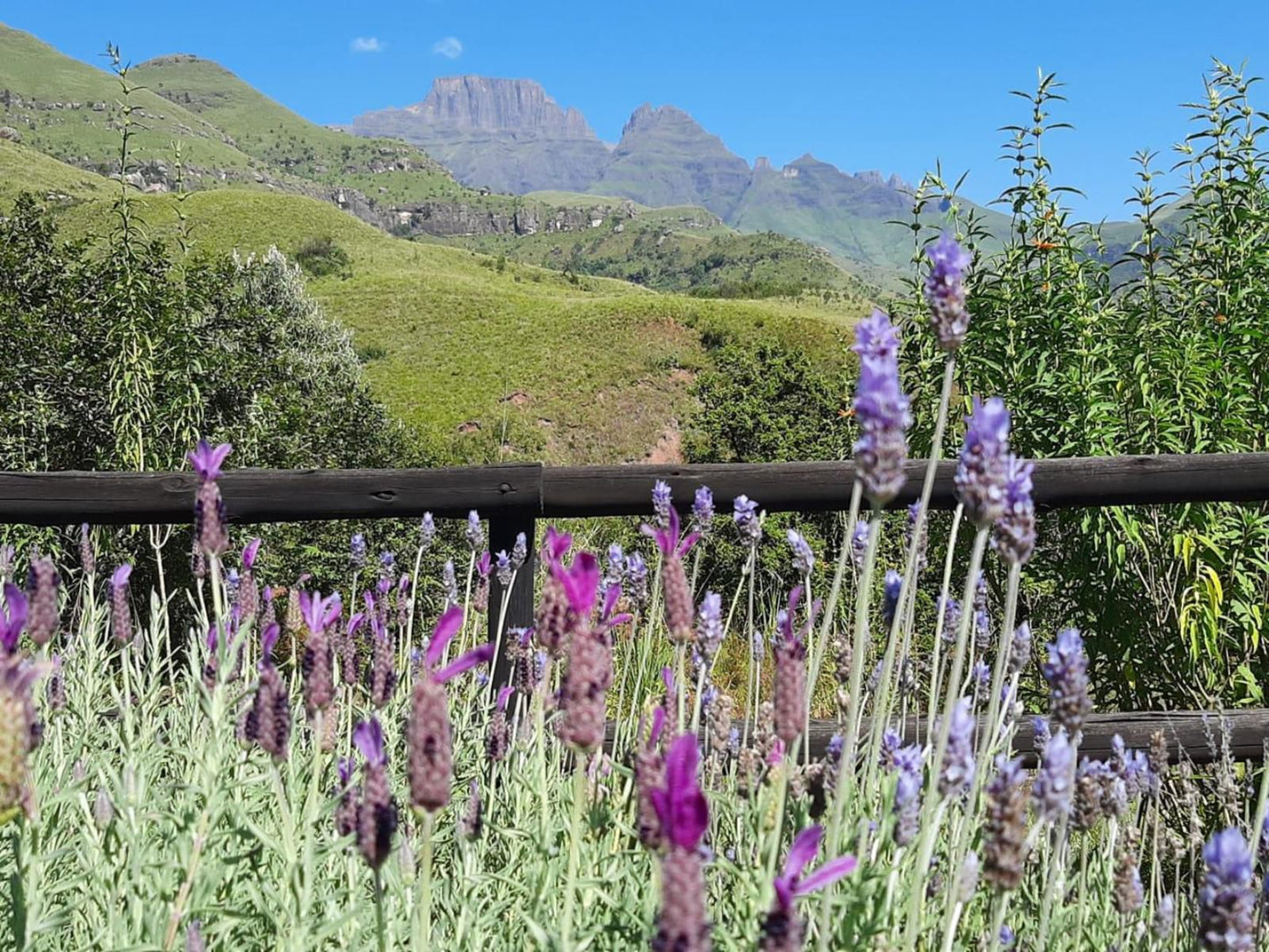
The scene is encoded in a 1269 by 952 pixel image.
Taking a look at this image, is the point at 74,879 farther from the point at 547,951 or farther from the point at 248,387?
the point at 248,387

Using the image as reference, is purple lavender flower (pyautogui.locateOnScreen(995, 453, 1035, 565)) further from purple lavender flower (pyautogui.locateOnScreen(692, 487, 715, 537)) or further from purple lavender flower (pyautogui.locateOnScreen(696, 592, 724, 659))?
purple lavender flower (pyautogui.locateOnScreen(692, 487, 715, 537))

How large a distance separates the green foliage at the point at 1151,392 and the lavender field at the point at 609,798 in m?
1.34

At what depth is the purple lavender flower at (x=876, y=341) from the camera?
97 centimetres

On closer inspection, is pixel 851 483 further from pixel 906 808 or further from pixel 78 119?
pixel 78 119

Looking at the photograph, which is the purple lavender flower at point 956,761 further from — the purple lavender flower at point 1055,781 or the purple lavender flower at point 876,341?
the purple lavender flower at point 876,341

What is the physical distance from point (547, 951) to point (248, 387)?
23.6 feet

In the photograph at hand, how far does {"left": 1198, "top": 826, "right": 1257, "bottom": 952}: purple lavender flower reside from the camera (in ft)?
2.60

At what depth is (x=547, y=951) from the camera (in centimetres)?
112

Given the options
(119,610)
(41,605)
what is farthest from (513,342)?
(41,605)

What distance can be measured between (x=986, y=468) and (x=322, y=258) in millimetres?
47598

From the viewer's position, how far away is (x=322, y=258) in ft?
149

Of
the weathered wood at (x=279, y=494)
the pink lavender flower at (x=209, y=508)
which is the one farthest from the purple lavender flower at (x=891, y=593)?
the weathered wood at (x=279, y=494)

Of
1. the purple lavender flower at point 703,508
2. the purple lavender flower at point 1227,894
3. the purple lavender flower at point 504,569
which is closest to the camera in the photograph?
the purple lavender flower at point 1227,894

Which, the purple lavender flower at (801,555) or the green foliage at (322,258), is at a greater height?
the green foliage at (322,258)
